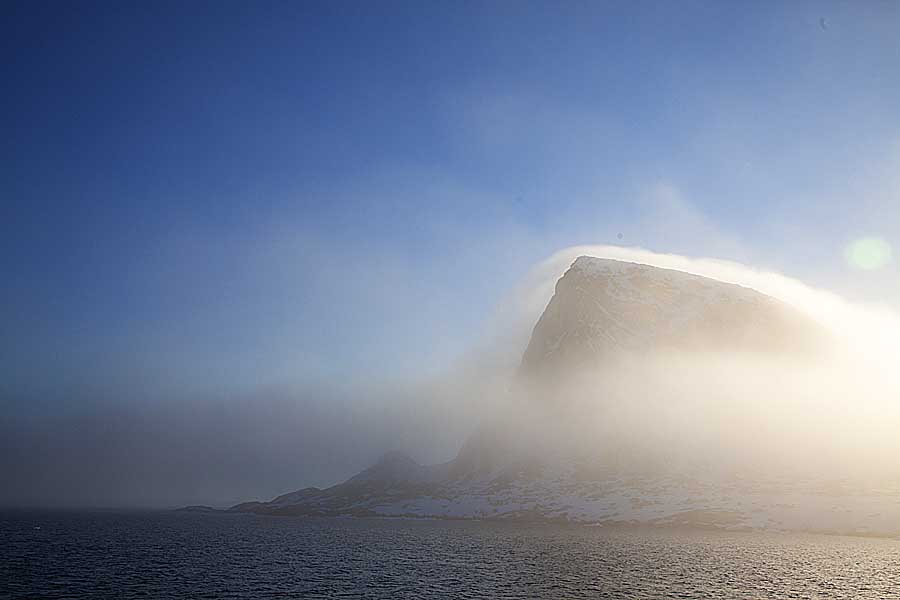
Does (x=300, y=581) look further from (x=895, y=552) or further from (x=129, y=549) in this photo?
(x=895, y=552)

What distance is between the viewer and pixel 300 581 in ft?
300

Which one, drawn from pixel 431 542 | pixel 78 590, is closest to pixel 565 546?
pixel 431 542

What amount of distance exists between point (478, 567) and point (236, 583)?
42251 millimetres

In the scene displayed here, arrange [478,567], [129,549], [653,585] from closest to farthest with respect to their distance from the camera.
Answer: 1. [653,585]
2. [478,567]
3. [129,549]

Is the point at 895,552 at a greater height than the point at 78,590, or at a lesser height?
lesser

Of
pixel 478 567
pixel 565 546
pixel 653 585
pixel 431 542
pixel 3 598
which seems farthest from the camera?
pixel 431 542

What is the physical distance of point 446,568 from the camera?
106 metres

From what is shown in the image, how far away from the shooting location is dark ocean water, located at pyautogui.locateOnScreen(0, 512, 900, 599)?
83.1 m

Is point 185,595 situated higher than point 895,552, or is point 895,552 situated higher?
point 185,595

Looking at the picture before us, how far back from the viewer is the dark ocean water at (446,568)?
83062mm

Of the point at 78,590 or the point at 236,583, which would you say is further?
the point at 236,583

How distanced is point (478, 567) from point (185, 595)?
50.8m

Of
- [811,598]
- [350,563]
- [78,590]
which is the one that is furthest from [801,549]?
[78,590]

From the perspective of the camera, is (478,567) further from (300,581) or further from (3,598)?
(3,598)
